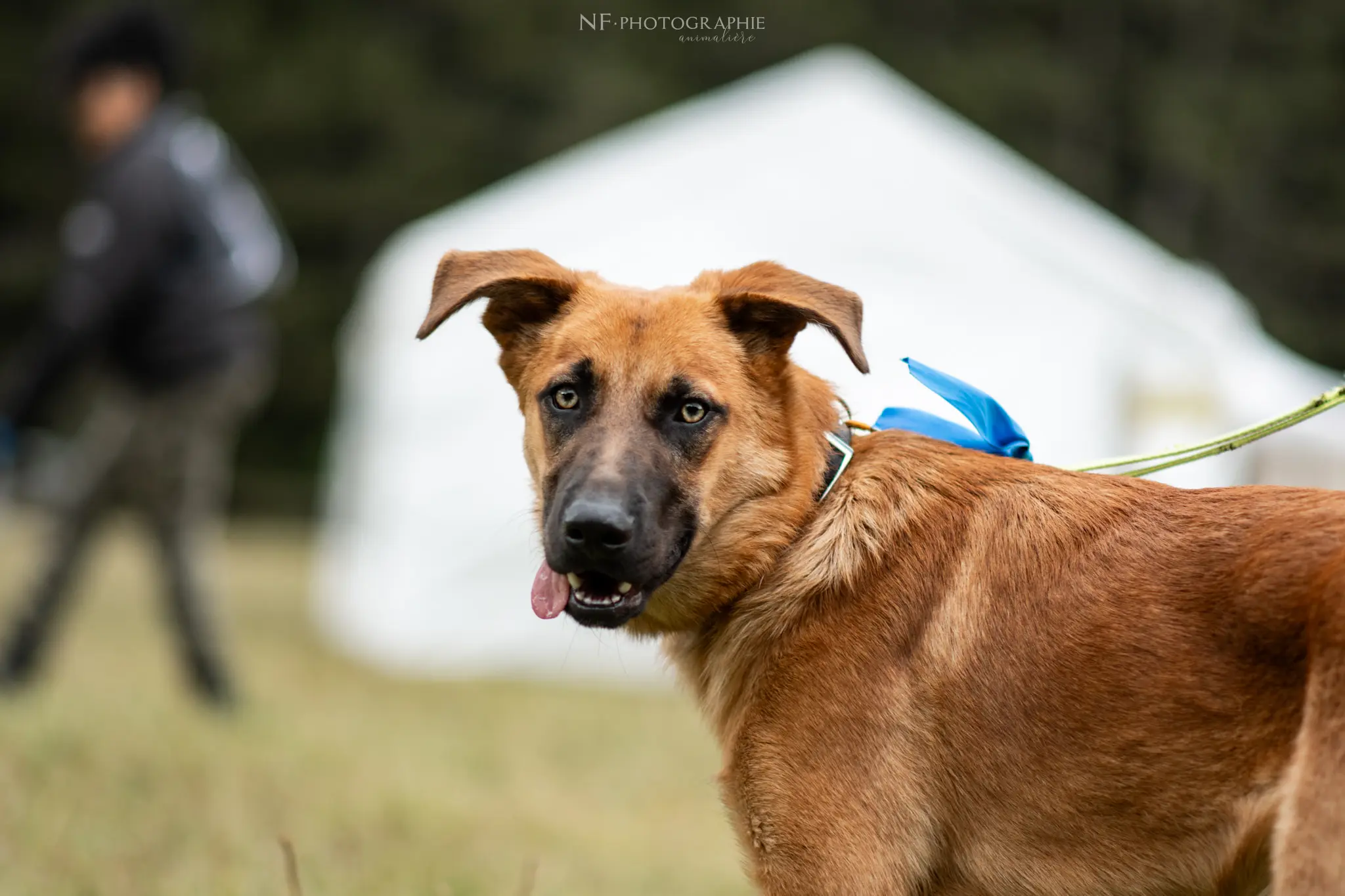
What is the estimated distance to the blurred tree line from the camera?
2455 centimetres

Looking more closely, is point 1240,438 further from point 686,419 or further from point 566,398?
point 566,398

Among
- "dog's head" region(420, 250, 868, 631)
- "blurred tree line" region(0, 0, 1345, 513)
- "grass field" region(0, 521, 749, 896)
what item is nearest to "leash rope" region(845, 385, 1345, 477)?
"dog's head" region(420, 250, 868, 631)

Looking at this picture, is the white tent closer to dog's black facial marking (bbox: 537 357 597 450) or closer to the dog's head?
the dog's head

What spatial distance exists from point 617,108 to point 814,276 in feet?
54.4

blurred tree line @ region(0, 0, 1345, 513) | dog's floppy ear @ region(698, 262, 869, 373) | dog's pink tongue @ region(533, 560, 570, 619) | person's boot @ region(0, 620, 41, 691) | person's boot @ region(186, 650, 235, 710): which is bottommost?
blurred tree line @ region(0, 0, 1345, 513)

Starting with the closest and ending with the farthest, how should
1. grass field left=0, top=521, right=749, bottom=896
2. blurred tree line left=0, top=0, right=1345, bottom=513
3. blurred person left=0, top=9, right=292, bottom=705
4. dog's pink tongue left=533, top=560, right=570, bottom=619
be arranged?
dog's pink tongue left=533, top=560, right=570, bottom=619, grass field left=0, top=521, right=749, bottom=896, blurred person left=0, top=9, right=292, bottom=705, blurred tree line left=0, top=0, right=1345, bottom=513

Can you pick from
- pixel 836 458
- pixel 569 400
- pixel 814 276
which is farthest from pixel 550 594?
pixel 814 276

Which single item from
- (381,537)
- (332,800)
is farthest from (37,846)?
(381,537)

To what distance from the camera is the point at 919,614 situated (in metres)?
2.73

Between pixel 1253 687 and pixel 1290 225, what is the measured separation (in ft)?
82.6

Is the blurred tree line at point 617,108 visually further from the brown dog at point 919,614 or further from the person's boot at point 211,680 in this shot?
the brown dog at point 919,614

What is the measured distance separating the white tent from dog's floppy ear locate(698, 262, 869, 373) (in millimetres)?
6446

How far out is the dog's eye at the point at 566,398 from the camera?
3031 mm

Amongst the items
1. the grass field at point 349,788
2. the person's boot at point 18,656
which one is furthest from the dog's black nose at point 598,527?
the person's boot at point 18,656
